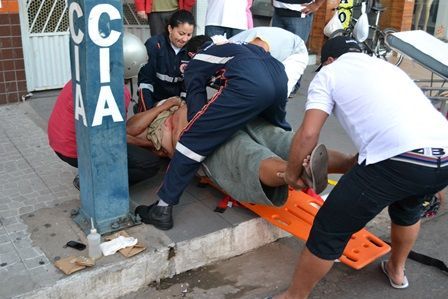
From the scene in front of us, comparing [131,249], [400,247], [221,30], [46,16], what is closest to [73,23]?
[131,249]

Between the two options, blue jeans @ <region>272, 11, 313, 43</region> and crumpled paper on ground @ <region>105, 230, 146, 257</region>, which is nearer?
crumpled paper on ground @ <region>105, 230, 146, 257</region>

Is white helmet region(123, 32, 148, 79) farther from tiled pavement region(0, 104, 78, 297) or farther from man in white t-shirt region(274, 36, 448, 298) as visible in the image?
man in white t-shirt region(274, 36, 448, 298)

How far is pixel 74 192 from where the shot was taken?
145 inches

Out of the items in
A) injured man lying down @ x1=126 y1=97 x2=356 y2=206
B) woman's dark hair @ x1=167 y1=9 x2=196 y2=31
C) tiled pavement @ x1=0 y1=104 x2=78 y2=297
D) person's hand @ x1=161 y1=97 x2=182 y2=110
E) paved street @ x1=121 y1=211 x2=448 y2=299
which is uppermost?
woman's dark hair @ x1=167 y1=9 x2=196 y2=31

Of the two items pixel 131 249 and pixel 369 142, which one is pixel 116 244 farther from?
pixel 369 142

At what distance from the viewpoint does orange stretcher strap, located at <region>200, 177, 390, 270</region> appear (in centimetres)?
307

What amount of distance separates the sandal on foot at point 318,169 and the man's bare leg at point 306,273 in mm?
346

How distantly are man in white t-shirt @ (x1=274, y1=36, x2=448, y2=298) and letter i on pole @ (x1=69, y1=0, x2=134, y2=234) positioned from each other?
3.43ft

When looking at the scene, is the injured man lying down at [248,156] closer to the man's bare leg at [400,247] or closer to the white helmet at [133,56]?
the man's bare leg at [400,247]

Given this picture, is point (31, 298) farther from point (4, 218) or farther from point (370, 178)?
point (370, 178)

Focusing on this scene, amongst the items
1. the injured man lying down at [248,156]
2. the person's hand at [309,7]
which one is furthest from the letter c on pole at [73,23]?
the person's hand at [309,7]

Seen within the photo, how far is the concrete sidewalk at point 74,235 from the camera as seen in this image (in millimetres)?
2744

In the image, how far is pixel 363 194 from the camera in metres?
2.49

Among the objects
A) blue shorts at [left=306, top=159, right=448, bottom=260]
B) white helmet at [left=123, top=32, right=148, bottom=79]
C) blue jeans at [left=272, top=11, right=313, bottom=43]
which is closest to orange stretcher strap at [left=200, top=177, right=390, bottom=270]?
blue shorts at [left=306, top=159, right=448, bottom=260]
